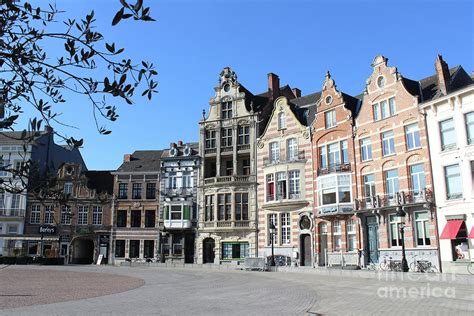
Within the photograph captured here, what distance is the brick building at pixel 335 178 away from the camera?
31.2 m

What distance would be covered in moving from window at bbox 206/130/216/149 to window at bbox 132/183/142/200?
881cm

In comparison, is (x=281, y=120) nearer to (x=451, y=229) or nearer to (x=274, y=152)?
(x=274, y=152)

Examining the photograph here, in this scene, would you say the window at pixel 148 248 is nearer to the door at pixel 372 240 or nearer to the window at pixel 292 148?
the window at pixel 292 148

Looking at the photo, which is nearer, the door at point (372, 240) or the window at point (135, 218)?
the door at point (372, 240)

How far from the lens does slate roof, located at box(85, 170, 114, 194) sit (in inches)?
1906

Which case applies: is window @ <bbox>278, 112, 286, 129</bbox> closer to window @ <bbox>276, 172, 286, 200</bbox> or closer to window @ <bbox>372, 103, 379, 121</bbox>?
window @ <bbox>276, 172, 286, 200</bbox>

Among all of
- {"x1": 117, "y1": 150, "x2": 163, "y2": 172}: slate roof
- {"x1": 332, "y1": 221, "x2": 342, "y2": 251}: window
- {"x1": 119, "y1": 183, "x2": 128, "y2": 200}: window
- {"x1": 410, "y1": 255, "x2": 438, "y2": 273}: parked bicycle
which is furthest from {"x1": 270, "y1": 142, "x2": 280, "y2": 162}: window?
{"x1": 119, "y1": 183, "x2": 128, "y2": 200}: window

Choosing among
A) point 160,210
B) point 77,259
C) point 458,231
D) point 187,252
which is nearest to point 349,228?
point 458,231

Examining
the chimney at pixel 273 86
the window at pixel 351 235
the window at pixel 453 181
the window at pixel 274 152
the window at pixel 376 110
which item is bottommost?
the window at pixel 351 235

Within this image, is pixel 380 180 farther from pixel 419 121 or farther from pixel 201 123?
pixel 201 123

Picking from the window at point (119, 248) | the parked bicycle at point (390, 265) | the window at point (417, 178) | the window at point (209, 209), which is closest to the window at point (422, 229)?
the window at point (417, 178)

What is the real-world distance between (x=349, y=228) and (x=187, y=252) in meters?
16.9

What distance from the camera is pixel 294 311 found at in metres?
10.7

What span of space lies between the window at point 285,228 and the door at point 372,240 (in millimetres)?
7235
